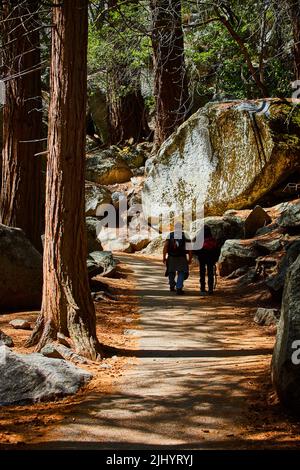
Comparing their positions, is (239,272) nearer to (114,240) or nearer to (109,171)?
(114,240)

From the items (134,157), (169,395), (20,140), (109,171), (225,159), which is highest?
(134,157)

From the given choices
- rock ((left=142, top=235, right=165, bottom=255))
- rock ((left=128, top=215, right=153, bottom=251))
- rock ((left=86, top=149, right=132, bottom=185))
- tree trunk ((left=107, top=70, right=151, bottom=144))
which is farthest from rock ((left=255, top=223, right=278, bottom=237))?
tree trunk ((left=107, top=70, right=151, bottom=144))

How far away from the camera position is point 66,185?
806 cm

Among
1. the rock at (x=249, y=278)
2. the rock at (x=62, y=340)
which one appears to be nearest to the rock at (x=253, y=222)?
the rock at (x=249, y=278)

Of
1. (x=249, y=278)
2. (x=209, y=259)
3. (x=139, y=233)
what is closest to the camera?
(x=209, y=259)

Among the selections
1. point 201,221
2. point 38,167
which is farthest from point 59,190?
point 201,221

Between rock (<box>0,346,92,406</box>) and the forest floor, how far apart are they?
0.12 meters

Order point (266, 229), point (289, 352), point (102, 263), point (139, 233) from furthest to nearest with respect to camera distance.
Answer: point (139, 233) → point (266, 229) → point (102, 263) → point (289, 352)

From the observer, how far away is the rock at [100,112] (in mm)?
34562

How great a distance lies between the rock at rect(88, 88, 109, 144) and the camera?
34562mm

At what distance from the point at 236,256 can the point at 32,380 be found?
999cm

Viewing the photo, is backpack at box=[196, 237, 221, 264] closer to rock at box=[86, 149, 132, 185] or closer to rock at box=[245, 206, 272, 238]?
rock at box=[245, 206, 272, 238]

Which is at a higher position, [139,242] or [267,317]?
[139,242]

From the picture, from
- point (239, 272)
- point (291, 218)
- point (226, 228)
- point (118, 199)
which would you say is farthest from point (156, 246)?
point (291, 218)
